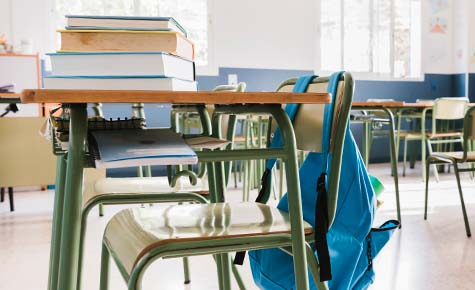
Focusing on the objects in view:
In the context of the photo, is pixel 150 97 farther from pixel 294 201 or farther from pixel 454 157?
pixel 454 157

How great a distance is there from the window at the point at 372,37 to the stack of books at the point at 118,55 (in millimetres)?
5468

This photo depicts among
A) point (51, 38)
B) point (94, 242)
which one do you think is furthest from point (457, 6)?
point (94, 242)

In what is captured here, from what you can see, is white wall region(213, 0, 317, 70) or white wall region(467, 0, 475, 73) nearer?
white wall region(213, 0, 317, 70)

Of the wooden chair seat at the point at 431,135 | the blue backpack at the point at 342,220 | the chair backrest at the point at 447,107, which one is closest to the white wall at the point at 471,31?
the wooden chair seat at the point at 431,135

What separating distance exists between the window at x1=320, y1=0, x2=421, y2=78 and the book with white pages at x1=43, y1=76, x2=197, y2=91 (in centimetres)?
552

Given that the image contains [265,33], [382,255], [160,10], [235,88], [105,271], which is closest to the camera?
[105,271]

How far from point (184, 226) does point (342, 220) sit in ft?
1.20

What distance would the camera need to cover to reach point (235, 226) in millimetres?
1034

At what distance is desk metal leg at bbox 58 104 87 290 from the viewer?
0.83 m

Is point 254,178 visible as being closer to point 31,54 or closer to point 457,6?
point 31,54

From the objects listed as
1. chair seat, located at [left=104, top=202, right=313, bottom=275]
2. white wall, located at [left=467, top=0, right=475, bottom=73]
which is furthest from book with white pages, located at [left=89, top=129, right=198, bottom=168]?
white wall, located at [left=467, top=0, right=475, bottom=73]

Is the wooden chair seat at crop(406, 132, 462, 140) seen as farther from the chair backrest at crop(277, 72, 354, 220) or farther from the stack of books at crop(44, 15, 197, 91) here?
the stack of books at crop(44, 15, 197, 91)

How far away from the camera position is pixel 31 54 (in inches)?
175

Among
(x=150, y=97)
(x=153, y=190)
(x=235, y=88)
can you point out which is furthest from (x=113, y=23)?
(x=235, y=88)
